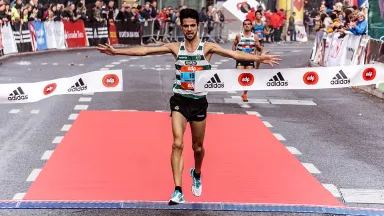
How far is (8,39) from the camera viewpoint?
103ft

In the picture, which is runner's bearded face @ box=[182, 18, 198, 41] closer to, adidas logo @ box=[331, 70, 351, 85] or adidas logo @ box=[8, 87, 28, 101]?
adidas logo @ box=[8, 87, 28, 101]

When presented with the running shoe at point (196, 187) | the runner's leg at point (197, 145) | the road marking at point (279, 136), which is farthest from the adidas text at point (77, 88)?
the road marking at point (279, 136)

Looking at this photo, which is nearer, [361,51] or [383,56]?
[383,56]

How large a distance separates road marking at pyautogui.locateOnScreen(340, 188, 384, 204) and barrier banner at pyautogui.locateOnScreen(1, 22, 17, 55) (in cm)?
2202

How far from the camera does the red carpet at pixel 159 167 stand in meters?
9.09

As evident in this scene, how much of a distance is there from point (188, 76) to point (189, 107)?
31 cm

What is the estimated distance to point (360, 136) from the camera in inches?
558

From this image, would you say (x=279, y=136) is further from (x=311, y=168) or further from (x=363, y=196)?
(x=363, y=196)

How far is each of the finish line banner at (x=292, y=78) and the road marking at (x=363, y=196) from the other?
1524 millimetres

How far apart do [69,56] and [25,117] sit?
1765 centimetres

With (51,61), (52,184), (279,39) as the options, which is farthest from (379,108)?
(279,39)

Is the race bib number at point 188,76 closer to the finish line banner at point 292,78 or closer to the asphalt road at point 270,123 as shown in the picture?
the finish line banner at point 292,78

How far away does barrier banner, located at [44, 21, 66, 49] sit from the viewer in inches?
1406

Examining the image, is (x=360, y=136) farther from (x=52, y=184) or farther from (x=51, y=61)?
(x=51, y=61)
